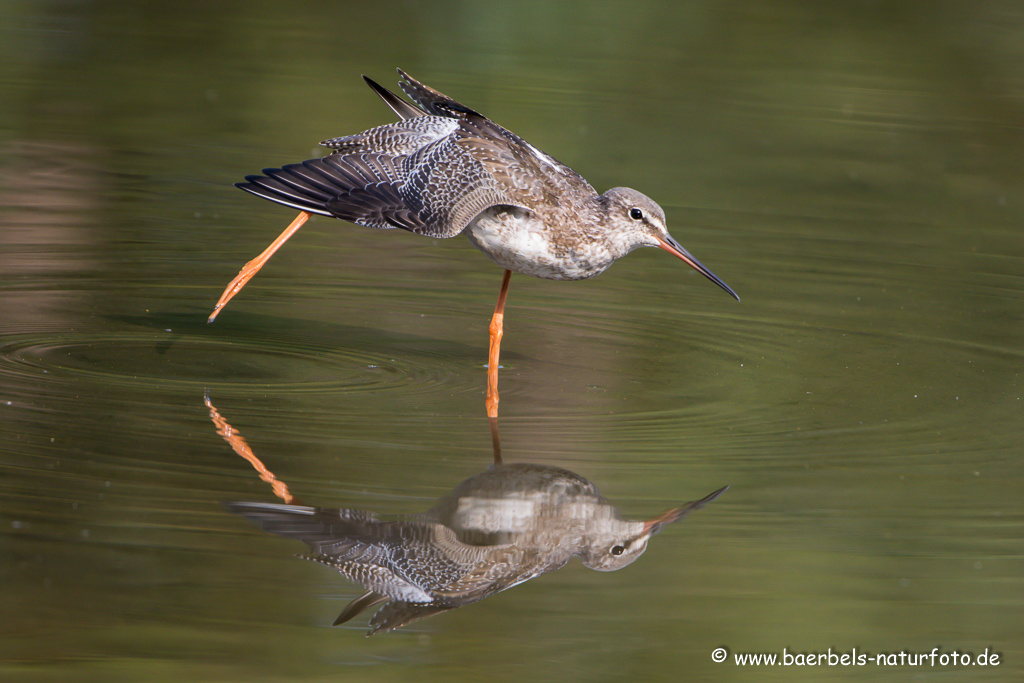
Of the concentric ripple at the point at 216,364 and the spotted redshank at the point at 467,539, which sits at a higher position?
the spotted redshank at the point at 467,539

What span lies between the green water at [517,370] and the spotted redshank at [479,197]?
0.86 meters

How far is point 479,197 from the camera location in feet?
26.2

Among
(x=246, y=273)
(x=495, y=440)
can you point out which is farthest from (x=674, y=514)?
(x=246, y=273)

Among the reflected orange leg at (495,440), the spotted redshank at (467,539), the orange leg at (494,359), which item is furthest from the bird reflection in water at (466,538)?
the orange leg at (494,359)

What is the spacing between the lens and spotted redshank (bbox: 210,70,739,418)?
7.88m

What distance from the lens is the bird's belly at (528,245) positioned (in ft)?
27.0

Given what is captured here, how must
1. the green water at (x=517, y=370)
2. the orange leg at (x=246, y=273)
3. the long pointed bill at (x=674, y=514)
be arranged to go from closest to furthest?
1. the green water at (x=517, y=370)
2. the long pointed bill at (x=674, y=514)
3. the orange leg at (x=246, y=273)

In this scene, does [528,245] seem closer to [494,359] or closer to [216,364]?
[494,359]

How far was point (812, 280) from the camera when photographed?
36.8 ft

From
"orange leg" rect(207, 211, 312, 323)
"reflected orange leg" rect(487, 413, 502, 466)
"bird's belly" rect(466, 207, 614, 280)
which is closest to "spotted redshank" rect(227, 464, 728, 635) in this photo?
"reflected orange leg" rect(487, 413, 502, 466)

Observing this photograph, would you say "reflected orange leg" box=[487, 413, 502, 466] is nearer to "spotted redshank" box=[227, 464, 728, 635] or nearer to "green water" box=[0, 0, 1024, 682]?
"green water" box=[0, 0, 1024, 682]

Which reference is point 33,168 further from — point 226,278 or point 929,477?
point 929,477

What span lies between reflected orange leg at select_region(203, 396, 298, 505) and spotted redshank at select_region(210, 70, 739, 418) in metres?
1.31

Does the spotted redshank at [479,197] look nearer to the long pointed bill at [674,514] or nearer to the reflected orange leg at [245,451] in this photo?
the reflected orange leg at [245,451]
